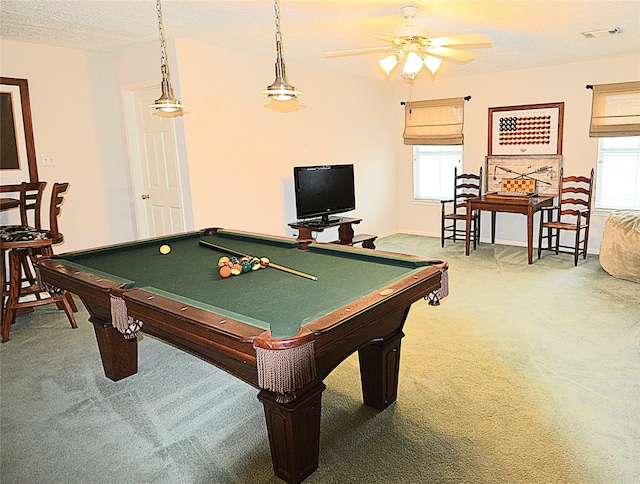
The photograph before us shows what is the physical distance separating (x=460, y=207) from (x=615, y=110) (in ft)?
7.22

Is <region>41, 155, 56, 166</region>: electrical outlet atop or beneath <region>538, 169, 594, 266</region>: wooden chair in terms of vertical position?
atop

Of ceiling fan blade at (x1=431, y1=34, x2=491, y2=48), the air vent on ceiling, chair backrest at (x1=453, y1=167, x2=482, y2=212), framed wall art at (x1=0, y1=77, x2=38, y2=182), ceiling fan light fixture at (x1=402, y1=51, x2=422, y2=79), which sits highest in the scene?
→ the air vent on ceiling

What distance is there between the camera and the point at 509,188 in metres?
6.43

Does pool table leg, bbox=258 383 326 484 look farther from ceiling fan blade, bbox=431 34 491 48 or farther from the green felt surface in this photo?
ceiling fan blade, bbox=431 34 491 48

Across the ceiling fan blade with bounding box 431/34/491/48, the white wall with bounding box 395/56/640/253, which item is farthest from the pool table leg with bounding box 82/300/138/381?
the white wall with bounding box 395/56/640/253

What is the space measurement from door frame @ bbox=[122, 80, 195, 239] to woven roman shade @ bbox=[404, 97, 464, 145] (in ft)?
12.7

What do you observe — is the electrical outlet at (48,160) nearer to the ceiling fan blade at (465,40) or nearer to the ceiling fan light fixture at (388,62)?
the ceiling fan light fixture at (388,62)

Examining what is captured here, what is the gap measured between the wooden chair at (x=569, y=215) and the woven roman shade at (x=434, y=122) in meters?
1.57

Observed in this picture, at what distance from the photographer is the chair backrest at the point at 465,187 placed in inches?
261

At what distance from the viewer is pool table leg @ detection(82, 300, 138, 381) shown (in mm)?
2908

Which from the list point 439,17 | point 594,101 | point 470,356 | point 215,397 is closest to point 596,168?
point 594,101

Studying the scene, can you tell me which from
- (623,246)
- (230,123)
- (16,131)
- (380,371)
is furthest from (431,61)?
(16,131)

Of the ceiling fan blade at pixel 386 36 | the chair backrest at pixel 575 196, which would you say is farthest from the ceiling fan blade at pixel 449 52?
the chair backrest at pixel 575 196

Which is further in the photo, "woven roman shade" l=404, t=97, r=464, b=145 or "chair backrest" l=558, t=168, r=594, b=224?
"woven roman shade" l=404, t=97, r=464, b=145
